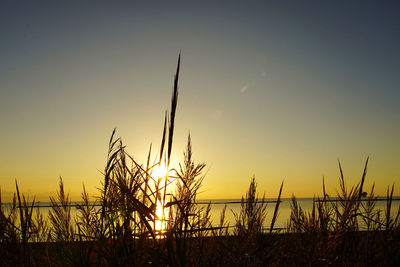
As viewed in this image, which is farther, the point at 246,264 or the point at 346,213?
the point at 246,264

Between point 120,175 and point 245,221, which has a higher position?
point 120,175

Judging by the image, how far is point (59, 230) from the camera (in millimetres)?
2945

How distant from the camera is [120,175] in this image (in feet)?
4.91

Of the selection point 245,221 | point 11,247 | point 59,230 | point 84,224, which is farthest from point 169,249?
point 59,230

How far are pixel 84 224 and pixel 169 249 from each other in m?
1.51

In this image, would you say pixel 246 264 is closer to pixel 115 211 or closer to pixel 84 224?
pixel 115 211

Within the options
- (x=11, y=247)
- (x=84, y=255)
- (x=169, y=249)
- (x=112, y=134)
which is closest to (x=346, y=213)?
(x=169, y=249)

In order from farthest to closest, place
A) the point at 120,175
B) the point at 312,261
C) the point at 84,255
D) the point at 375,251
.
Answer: the point at 375,251
the point at 84,255
the point at 120,175
the point at 312,261

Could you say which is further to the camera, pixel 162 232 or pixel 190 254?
pixel 190 254

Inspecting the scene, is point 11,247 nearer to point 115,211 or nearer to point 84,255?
point 84,255

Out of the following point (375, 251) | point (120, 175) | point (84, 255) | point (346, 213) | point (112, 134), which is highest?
point (112, 134)

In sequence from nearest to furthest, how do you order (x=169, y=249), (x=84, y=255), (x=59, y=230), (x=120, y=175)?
(x=169, y=249) < (x=120, y=175) < (x=84, y=255) < (x=59, y=230)

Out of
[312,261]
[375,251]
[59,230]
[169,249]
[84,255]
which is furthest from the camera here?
[59,230]

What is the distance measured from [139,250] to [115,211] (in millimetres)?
239
